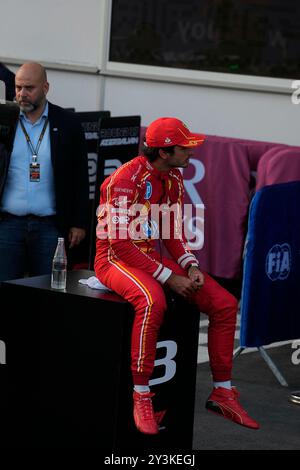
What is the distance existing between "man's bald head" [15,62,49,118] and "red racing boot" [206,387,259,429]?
2.32m

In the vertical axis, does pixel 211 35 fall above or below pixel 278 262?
A: above

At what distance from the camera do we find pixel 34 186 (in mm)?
7965

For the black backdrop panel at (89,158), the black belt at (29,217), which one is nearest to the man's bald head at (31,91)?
the black belt at (29,217)

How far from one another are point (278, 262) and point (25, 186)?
1.86m

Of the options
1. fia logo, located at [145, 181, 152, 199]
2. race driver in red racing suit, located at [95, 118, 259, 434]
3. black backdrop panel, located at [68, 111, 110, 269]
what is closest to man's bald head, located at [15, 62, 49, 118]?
race driver in red racing suit, located at [95, 118, 259, 434]

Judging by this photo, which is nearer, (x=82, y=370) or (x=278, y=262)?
(x=82, y=370)

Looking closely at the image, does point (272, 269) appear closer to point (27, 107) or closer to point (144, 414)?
point (27, 107)

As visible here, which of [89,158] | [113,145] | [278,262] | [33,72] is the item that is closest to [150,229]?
[33,72]

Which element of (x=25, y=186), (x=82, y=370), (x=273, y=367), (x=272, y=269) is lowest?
(x=273, y=367)

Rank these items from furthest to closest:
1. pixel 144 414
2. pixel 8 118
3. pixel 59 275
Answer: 1. pixel 8 118
2. pixel 59 275
3. pixel 144 414

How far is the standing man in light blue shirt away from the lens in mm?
7949

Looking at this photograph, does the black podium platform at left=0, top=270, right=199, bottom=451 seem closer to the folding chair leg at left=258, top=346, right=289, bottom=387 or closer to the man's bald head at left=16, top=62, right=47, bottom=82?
the man's bald head at left=16, top=62, right=47, bottom=82
